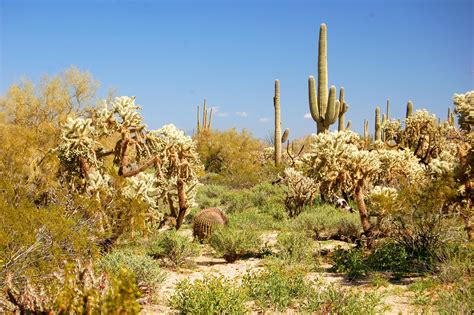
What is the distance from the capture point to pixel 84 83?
960 inches

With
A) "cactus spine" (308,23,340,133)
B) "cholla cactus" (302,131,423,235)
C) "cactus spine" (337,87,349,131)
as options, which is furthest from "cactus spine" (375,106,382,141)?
"cholla cactus" (302,131,423,235)

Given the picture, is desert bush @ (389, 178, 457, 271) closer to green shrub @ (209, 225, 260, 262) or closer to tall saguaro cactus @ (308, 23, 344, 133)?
green shrub @ (209, 225, 260, 262)

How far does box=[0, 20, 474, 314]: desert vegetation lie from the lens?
239 inches

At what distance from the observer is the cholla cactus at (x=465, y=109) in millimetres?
9359

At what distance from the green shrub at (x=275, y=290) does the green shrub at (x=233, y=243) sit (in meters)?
Answer: 2.75

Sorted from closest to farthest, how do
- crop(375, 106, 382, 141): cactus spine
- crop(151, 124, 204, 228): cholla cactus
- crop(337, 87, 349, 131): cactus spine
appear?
crop(151, 124, 204, 228): cholla cactus → crop(337, 87, 349, 131): cactus spine → crop(375, 106, 382, 141): cactus spine

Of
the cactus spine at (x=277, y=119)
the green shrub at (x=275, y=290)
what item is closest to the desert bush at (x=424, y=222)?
the green shrub at (x=275, y=290)

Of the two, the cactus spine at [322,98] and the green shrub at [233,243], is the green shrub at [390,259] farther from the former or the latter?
the cactus spine at [322,98]

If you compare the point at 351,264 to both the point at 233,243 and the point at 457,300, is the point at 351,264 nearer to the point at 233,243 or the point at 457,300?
the point at 233,243

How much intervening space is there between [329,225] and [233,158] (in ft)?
56.5

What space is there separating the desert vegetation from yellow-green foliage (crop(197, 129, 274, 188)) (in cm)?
968

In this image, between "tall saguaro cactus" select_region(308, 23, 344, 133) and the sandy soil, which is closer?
the sandy soil

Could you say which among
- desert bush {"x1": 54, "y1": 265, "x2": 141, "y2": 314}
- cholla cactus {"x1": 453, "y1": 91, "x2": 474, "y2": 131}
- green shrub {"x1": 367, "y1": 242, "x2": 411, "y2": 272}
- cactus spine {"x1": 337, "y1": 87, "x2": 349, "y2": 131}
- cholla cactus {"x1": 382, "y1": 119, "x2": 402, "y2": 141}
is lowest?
green shrub {"x1": 367, "y1": 242, "x2": 411, "y2": 272}

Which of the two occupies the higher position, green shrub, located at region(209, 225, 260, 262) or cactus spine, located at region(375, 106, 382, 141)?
cactus spine, located at region(375, 106, 382, 141)
